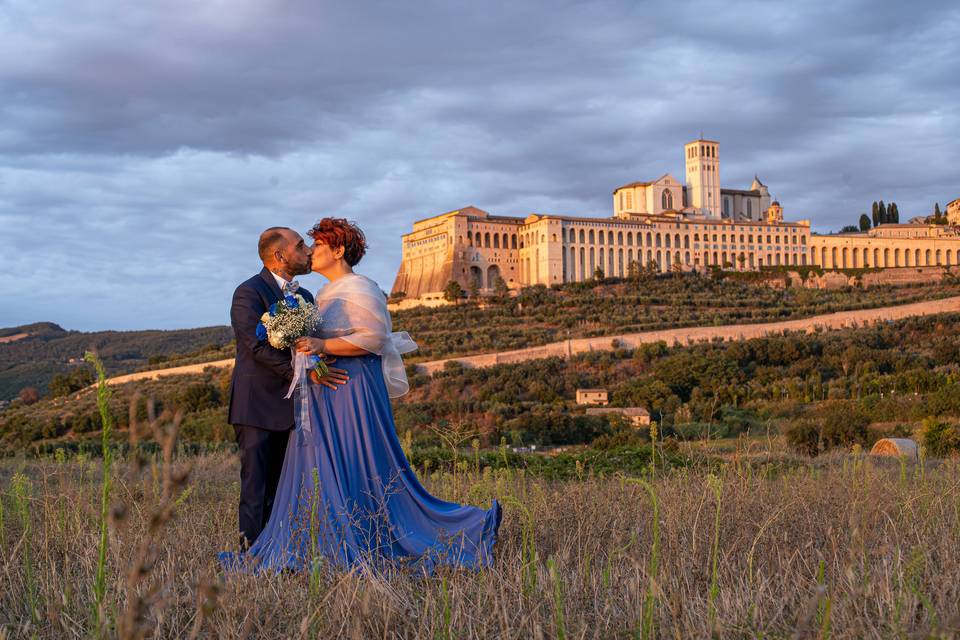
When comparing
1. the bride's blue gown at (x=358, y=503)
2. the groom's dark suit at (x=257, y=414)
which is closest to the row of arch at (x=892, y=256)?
the bride's blue gown at (x=358, y=503)

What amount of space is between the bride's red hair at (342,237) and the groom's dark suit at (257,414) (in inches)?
17.9

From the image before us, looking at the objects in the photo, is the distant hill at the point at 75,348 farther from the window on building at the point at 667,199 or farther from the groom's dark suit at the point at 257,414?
the groom's dark suit at the point at 257,414

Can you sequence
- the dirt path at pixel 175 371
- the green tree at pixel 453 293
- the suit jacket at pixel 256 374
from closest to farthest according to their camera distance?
the suit jacket at pixel 256 374
the dirt path at pixel 175 371
the green tree at pixel 453 293

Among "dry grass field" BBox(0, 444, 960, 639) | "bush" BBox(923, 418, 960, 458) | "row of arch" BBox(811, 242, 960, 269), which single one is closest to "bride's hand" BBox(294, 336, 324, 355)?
"dry grass field" BBox(0, 444, 960, 639)

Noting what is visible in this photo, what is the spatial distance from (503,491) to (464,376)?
29.2m

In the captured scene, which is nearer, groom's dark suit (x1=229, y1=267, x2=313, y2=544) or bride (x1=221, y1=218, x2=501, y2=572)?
bride (x1=221, y1=218, x2=501, y2=572)

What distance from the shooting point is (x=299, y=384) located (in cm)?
376

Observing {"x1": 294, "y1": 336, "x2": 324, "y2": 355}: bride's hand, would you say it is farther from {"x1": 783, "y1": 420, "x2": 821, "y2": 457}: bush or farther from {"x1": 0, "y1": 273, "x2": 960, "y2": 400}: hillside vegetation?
{"x1": 0, "y1": 273, "x2": 960, "y2": 400}: hillside vegetation

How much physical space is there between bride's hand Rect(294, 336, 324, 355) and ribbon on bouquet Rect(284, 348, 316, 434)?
25mm

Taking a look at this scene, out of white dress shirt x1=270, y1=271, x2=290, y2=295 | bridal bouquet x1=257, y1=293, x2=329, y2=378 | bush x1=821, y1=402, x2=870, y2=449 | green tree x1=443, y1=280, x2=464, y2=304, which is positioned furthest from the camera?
green tree x1=443, y1=280, x2=464, y2=304

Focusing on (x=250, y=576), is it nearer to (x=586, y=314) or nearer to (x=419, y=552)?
(x=419, y=552)

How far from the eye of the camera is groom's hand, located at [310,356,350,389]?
376 centimetres

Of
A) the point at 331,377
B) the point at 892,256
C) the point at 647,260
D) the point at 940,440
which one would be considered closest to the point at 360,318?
the point at 331,377

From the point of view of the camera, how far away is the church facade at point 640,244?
214ft
